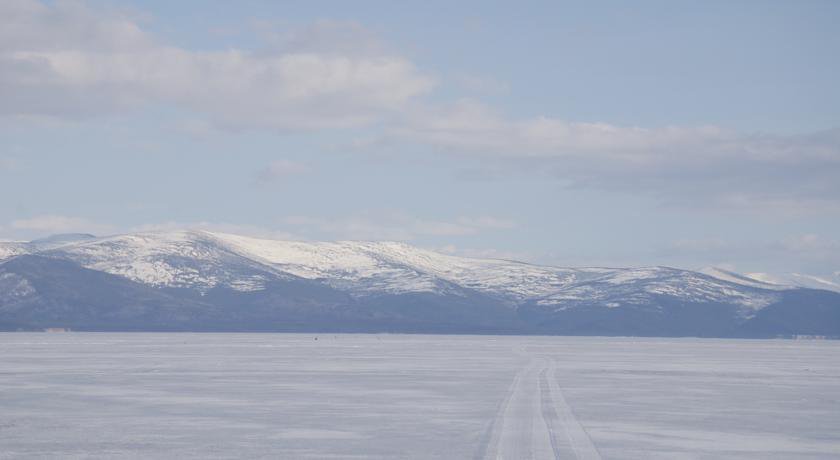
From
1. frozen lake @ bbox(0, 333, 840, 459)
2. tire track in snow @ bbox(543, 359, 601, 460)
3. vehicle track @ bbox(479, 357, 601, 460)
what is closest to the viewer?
vehicle track @ bbox(479, 357, 601, 460)

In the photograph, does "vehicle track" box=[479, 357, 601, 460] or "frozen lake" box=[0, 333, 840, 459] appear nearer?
"vehicle track" box=[479, 357, 601, 460]

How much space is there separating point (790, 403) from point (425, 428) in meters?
19.5

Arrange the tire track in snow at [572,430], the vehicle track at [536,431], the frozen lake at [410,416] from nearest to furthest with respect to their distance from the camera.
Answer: the vehicle track at [536,431], the tire track in snow at [572,430], the frozen lake at [410,416]

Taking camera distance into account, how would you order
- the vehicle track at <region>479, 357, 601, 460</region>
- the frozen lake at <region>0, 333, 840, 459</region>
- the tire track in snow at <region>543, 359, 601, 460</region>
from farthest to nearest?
the frozen lake at <region>0, 333, 840, 459</region> < the tire track in snow at <region>543, 359, 601, 460</region> < the vehicle track at <region>479, 357, 601, 460</region>

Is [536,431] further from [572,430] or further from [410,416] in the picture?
[410,416]

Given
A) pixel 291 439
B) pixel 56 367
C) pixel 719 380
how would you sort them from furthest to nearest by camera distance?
1. pixel 56 367
2. pixel 719 380
3. pixel 291 439

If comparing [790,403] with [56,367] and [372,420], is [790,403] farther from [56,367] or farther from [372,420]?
[56,367]

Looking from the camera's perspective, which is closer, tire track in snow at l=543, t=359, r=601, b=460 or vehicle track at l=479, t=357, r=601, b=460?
vehicle track at l=479, t=357, r=601, b=460

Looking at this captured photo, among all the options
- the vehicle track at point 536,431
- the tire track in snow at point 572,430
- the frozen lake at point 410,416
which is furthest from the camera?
the frozen lake at point 410,416

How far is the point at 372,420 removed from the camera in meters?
37.8

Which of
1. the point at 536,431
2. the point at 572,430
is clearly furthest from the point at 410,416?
the point at 572,430

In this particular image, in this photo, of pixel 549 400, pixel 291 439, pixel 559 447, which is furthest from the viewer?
pixel 549 400

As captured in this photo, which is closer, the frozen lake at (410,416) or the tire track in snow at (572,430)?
the tire track in snow at (572,430)

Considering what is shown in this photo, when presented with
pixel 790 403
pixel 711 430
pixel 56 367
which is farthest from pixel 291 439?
pixel 56 367
